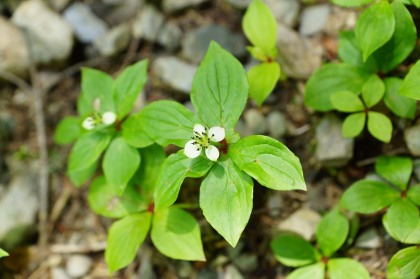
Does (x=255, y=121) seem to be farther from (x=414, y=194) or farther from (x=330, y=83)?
(x=414, y=194)

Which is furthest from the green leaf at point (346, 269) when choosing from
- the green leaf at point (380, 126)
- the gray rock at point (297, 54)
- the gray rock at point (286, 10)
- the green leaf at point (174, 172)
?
the gray rock at point (286, 10)

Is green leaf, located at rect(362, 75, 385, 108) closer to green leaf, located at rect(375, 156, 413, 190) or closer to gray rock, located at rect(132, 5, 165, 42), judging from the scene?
green leaf, located at rect(375, 156, 413, 190)

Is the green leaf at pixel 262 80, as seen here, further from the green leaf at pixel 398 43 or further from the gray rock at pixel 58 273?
the gray rock at pixel 58 273

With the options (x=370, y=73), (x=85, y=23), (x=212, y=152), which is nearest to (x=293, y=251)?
(x=212, y=152)

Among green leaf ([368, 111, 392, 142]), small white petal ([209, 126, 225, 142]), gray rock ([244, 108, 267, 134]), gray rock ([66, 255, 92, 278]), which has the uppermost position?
small white petal ([209, 126, 225, 142])

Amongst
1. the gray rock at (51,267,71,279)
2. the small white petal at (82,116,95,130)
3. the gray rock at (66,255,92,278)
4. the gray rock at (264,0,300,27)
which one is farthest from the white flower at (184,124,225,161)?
the gray rock at (51,267,71,279)

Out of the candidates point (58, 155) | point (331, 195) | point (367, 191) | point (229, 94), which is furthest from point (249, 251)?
point (58, 155)

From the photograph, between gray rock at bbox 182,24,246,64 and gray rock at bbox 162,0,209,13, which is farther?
gray rock at bbox 162,0,209,13
